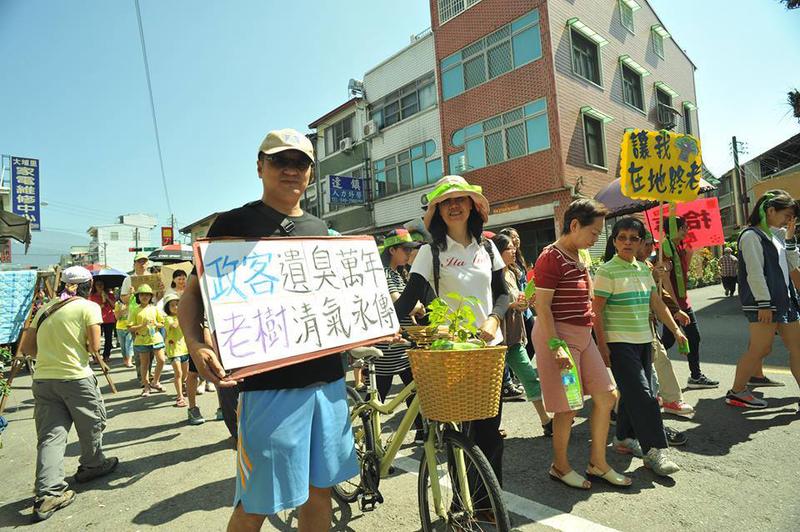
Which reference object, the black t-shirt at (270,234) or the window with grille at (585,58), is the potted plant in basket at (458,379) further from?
the window with grille at (585,58)

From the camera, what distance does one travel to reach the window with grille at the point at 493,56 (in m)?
16.3

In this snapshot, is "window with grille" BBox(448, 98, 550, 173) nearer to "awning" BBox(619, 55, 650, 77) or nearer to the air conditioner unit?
the air conditioner unit

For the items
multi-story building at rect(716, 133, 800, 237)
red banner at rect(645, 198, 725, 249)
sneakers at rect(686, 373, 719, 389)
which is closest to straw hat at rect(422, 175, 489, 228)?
sneakers at rect(686, 373, 719, 389)

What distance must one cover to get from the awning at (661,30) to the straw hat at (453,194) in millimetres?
25196

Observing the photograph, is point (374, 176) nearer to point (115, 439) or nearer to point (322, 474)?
point (115, 439)

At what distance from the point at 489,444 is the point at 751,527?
1.62m

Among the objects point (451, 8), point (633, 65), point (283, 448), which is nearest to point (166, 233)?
point (451, 8)

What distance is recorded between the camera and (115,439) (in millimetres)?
5410

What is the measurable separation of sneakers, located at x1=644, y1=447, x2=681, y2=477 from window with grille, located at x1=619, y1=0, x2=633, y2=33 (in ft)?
72.6

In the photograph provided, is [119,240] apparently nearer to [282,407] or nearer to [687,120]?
[687,120]

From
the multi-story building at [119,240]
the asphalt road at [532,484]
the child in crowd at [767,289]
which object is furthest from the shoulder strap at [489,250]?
the multi-story building at [119,240]

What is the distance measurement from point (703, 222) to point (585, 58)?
13.6 metres

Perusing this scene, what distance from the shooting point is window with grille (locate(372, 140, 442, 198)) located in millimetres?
20234

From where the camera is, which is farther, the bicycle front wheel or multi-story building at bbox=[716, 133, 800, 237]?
multi-story building at bbox=[716, 133, 800, 237]
